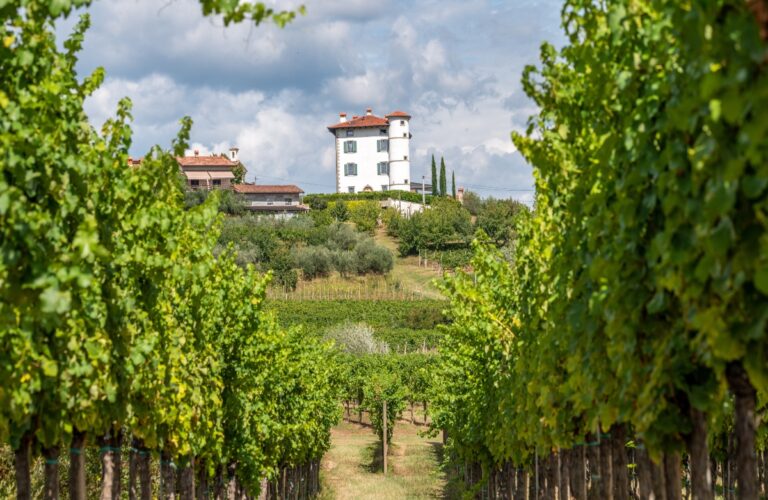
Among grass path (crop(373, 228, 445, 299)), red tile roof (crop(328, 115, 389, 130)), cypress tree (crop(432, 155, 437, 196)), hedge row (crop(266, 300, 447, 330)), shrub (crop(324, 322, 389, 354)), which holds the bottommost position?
shrub (crop(324, 322, 389, 354))

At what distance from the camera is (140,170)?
9.05 meters

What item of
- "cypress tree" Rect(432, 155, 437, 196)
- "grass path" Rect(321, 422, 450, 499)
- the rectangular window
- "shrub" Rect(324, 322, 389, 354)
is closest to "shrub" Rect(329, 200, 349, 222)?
the rectangular window

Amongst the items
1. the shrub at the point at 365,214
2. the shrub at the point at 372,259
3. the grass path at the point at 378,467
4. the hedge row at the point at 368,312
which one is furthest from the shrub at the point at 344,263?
the grass path at the point at 378,467

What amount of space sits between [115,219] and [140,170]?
0.96 meters

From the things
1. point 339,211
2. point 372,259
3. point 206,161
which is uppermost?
point 206,161

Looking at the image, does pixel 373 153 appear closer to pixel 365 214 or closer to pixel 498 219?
pixel 365 214

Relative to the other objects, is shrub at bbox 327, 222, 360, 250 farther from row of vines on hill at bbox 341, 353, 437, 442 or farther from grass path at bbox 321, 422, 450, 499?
grass path at bbox 321, 422, 450, 499

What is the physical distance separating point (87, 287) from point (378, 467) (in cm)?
3411

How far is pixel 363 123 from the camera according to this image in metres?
115

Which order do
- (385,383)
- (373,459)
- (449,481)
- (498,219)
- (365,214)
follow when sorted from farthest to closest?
(365,214) → (498,219) → (385,383) → (373,459) → (449,481)

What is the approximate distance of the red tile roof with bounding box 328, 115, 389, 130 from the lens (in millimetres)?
115000

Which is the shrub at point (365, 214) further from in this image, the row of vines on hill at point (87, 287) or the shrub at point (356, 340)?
the row of vines on hill at point (87, 287)

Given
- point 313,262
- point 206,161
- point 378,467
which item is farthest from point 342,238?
point 378,467

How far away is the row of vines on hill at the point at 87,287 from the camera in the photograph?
5766 mm
